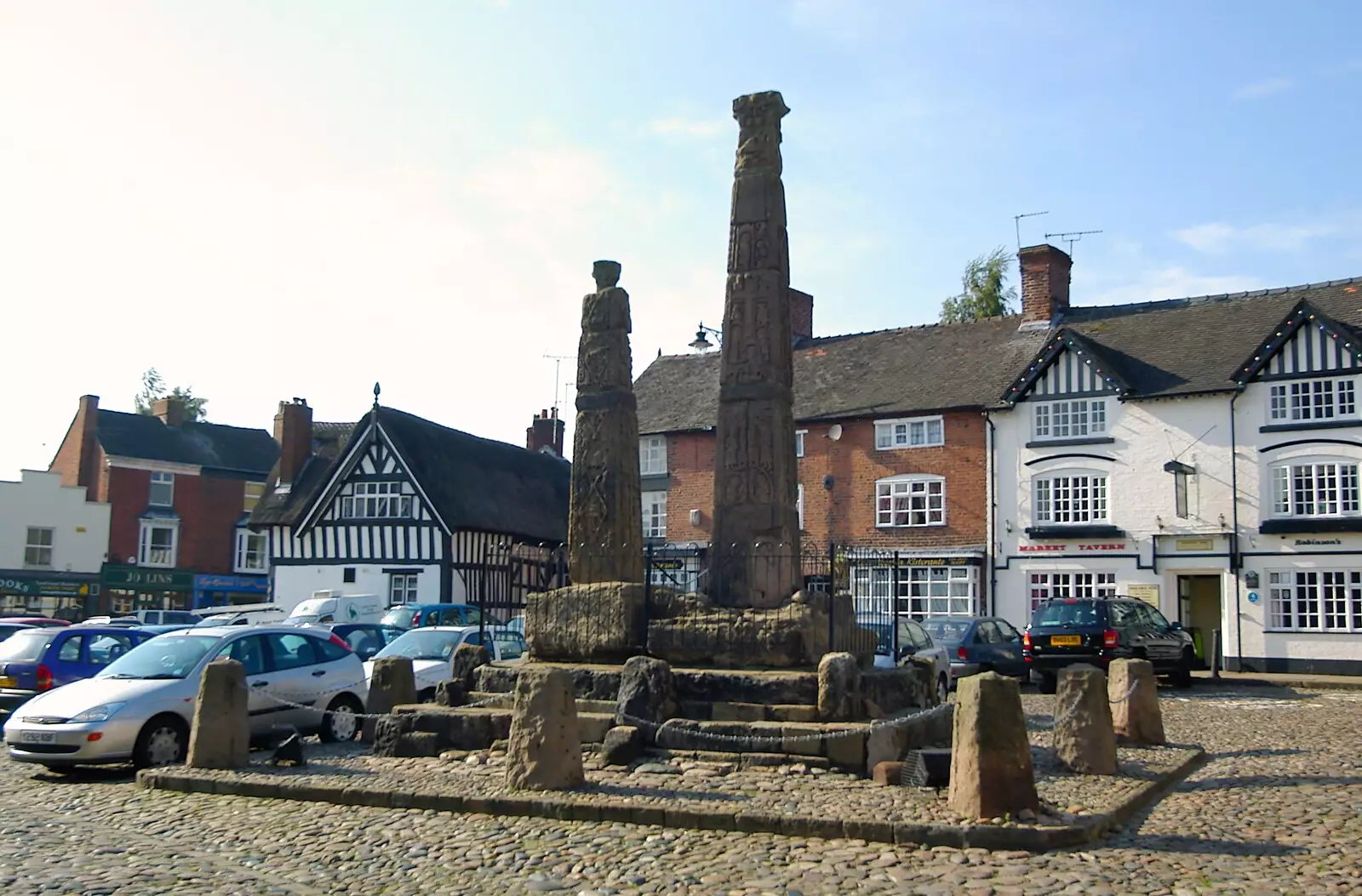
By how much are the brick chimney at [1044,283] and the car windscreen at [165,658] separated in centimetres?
2464

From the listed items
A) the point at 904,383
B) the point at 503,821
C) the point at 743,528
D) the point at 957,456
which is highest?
the point at 904,383

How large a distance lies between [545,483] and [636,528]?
94.8 feet

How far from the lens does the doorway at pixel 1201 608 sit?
92.7ft

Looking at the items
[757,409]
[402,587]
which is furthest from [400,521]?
[757,409]

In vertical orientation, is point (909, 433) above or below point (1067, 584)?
above

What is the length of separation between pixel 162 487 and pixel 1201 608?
112 feet

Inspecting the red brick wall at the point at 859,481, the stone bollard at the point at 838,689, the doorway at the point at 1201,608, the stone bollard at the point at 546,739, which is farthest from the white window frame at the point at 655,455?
the stone bollard at the point at 546,739

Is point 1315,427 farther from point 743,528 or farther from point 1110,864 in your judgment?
point 1110,864

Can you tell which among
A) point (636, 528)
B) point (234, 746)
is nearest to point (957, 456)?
point (636, 528)

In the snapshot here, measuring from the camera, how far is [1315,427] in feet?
86.7

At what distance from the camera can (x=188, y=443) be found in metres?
46.4

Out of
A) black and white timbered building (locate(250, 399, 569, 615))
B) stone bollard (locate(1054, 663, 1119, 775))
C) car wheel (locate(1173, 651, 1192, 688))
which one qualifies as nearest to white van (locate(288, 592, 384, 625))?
black and white timbered building (locate(250, 399, 569, 615))

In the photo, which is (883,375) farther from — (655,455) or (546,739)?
(546,739)

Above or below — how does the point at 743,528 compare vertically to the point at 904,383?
below
